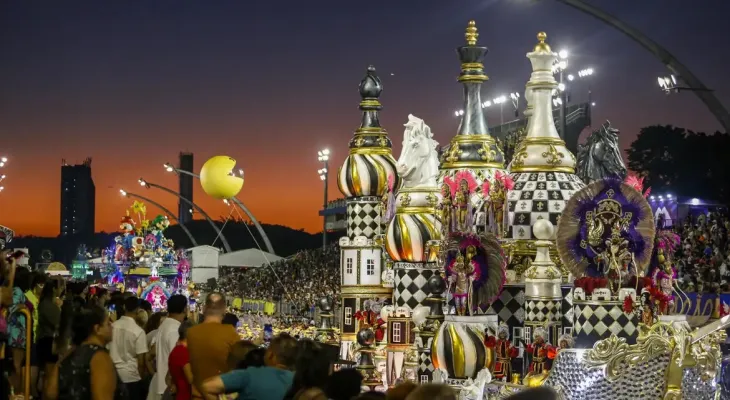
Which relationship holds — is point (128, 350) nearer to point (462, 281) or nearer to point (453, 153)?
point (462, 281)

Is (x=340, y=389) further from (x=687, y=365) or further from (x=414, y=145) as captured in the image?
(x=414, y=145)

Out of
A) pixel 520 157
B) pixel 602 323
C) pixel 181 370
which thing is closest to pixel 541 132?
pixel 520 157

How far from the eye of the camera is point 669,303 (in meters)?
14.5

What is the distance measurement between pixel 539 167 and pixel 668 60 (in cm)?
349

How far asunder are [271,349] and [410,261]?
1338cm

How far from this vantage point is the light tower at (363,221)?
78.2 ft

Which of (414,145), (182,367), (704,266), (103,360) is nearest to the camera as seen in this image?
(103,360)

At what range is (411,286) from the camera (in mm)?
21953

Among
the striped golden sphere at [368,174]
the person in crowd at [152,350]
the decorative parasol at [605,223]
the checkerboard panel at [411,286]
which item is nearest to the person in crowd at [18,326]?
the person in crowd at [152,350]

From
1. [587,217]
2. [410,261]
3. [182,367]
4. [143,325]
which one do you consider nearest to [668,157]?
[410,261]

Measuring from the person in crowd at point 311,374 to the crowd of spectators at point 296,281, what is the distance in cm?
2661

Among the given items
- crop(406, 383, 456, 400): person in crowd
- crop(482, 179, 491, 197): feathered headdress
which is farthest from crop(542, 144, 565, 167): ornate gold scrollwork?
crop(406, 383, 456, 400): person in crowd

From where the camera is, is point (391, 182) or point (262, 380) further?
point (391, 182)

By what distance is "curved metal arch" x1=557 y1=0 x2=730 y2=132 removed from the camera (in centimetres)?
1667
